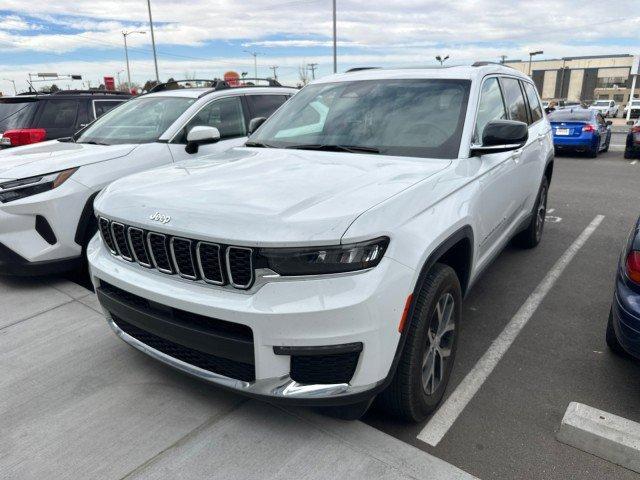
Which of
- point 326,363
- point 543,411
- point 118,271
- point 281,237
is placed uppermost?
point 281,237

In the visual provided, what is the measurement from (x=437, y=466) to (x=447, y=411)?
53 cm

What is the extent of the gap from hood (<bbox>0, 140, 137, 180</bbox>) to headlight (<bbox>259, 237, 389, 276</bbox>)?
9.92 feet

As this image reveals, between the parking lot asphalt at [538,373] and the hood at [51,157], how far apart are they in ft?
11.0

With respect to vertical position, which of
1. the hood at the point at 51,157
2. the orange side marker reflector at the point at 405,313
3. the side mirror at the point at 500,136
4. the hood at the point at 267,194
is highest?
the side mirror at the point at 500,136

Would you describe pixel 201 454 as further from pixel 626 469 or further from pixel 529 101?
pixel 529 101

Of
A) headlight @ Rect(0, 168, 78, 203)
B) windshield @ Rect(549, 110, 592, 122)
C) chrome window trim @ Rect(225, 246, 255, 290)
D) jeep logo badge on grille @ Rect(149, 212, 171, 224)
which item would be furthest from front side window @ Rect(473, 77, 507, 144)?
windshield @ Rect(549, 110, 592, 122)

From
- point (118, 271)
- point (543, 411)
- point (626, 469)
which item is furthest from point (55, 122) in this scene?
point (626, 469)

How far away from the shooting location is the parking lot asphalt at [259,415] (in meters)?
2.32

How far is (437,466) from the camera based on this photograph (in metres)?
2.30

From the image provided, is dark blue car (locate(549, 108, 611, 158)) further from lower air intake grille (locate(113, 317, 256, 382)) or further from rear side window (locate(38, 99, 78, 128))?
lower air intake grille (locate(113, 317, 256, 382))

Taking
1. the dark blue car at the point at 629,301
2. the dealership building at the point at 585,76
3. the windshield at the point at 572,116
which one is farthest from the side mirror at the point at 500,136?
the dealership building at the point at 585,76

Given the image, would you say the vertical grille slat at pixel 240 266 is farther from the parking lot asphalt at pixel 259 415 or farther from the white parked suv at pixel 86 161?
the white parked suv at pixel 86 161

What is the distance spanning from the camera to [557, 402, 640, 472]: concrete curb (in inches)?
93.3

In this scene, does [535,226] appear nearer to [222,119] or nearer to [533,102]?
[533,102]
